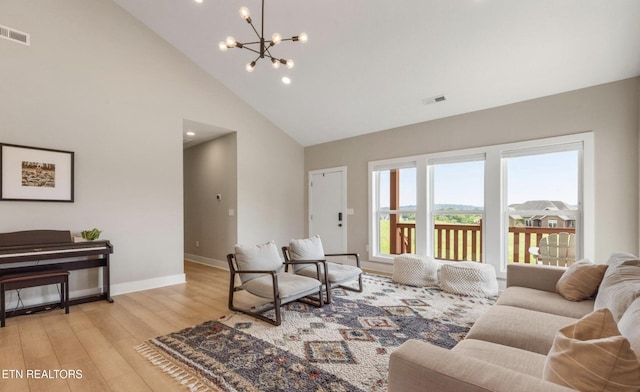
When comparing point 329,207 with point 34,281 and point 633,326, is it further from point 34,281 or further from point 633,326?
point 633,326

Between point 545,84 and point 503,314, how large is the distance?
10.1ft

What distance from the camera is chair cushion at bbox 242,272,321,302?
115 inches

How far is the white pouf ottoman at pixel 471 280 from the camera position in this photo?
12.3 feet

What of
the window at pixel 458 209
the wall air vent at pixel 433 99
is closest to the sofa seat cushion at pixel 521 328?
the window at pixel 458 209

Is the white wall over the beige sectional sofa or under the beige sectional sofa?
over

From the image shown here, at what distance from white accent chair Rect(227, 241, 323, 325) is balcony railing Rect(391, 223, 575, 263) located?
7.70ft

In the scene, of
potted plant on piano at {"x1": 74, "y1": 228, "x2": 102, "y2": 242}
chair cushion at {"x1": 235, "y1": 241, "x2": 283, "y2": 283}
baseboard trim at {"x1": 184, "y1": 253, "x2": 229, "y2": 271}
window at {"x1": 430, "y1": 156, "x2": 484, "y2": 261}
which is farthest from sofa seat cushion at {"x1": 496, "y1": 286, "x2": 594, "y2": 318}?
baseboard trim at {"x1": 184, "y1": 253, "x2": 229, "y2": 271}

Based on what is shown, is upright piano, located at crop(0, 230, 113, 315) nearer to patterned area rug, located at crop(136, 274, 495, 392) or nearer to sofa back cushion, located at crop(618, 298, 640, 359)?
patterned area rug, located at crop(136, 274, 495, 392)

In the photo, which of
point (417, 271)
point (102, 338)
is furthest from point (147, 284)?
point (417, 271)

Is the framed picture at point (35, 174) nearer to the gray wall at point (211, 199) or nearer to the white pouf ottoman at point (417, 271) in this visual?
the gray wall at point (211, 199)

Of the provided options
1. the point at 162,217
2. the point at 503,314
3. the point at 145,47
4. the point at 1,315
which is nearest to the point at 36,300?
the point at 1,315

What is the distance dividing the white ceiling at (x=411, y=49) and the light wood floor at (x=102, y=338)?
3412mm

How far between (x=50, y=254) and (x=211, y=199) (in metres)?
2.89

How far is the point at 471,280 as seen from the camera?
3777 mm
